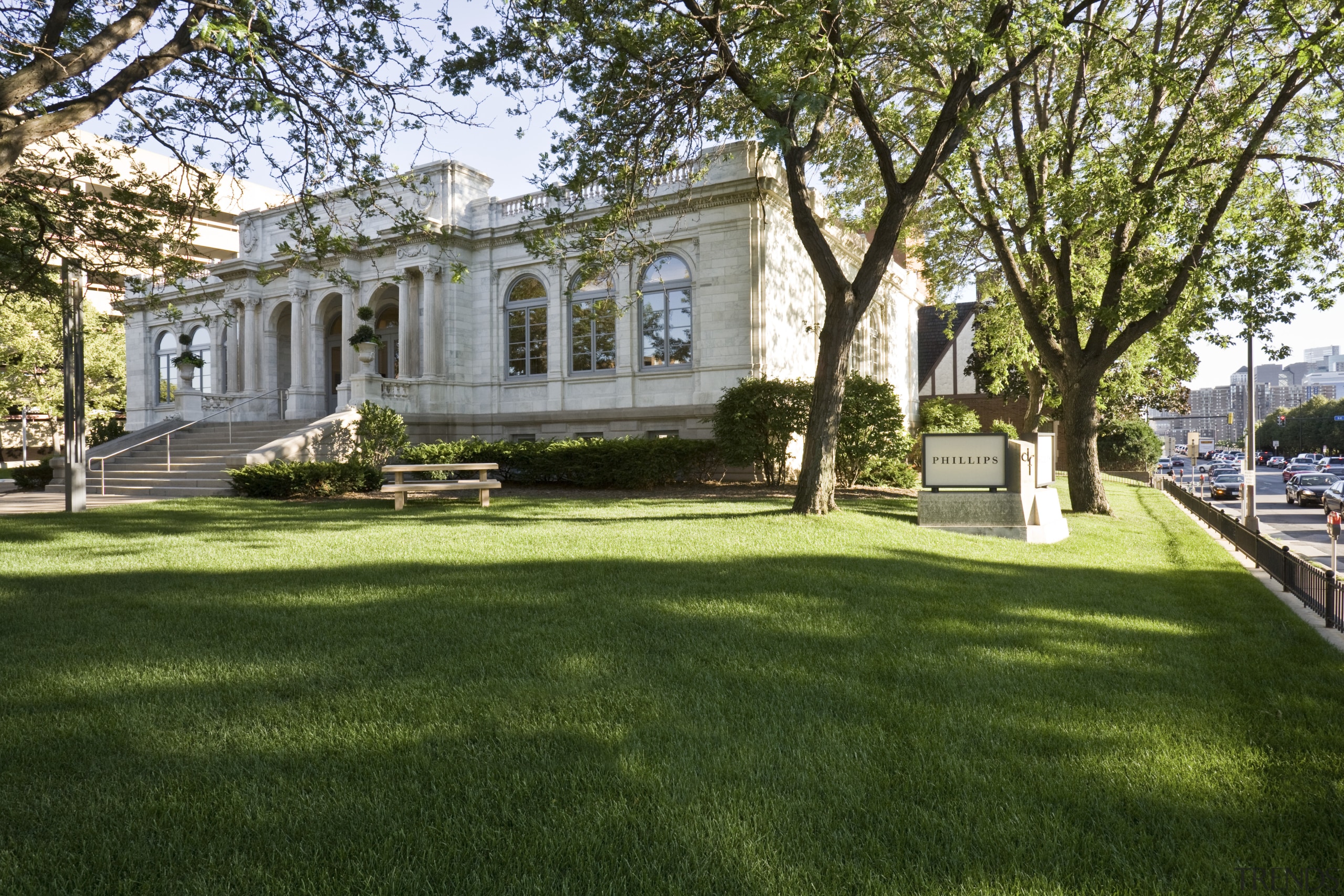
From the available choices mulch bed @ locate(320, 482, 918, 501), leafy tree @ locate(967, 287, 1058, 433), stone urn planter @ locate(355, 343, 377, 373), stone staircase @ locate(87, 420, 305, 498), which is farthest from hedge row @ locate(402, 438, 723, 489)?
leafy tree @ locate(967, 287, 1058, 433)

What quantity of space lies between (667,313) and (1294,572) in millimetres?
17590

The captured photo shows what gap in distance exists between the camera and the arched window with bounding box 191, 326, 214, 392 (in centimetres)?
3331

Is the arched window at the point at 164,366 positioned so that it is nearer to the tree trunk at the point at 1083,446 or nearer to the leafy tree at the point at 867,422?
the leafy tree at the point at 867,422

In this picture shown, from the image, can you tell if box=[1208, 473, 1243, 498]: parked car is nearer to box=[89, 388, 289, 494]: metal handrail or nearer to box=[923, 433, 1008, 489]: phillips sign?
box=[923, 433, 1008, 489]: phillips sign

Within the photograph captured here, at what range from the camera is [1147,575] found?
9.88 metres

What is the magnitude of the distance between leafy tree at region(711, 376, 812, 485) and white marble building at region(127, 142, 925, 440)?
3.32m

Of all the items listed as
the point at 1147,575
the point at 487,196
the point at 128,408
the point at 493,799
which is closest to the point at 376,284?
the point at 487,196

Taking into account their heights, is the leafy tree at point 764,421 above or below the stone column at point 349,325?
below

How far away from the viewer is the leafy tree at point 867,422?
18.6 m

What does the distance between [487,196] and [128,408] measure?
20.3 metres

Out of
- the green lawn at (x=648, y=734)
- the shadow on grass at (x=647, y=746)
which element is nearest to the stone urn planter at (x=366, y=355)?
the green lawn at (x=648, y=734)

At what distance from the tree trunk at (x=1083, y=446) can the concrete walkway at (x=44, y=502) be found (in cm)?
2025

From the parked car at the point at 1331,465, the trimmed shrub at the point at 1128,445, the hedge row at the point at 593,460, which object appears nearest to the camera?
the hedge row at the point at 593,460

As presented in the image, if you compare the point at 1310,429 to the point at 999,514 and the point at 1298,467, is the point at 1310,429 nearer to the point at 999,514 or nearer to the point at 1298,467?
the point at 1298,467
